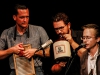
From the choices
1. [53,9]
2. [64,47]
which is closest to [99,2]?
[53,9]

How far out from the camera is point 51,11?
19.5 ft

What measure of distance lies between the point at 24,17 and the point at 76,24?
4.21 feet

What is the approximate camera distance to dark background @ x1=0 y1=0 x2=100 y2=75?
579 centimetres

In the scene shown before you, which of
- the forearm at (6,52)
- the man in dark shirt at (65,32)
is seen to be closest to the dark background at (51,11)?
the man in dark shirt at (65,32)

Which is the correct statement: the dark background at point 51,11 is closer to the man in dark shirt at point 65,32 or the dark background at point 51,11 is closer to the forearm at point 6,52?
the man in dark shirt at point 65,32

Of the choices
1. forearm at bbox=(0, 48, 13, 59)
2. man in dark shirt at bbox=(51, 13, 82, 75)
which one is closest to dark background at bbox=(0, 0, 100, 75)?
man in dark shirt at bbox=(51, 13, 82, 75)

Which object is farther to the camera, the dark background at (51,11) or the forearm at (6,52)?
the dark background at (51,11)

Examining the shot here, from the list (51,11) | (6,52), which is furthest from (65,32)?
(51,11)

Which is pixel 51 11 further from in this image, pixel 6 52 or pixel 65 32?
pixel 6 52

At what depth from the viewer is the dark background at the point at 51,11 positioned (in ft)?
19.0

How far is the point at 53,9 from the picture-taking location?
597 cm

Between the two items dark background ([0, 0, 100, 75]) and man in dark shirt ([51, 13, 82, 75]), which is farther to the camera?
dark background ([0, 0, 100, 75])

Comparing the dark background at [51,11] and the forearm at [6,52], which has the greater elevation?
the dark background at [51,11]

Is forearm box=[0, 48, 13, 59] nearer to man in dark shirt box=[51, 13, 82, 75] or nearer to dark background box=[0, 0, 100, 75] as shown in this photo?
man in dark shirt box=[51, 13, 82, 75]
